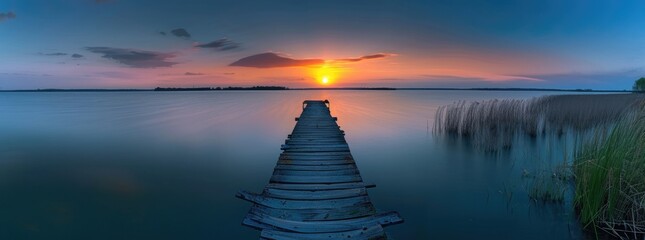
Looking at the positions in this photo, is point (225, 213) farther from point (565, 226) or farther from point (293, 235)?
point (565, 226)

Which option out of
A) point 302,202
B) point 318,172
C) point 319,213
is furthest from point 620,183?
point 318,172

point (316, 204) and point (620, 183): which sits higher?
point (620, 183)

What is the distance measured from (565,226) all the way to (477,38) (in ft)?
64.1

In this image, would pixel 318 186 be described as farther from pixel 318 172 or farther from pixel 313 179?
pixel 318 172

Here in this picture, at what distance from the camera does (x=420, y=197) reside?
6.57m

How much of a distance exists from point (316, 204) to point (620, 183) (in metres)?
3.67

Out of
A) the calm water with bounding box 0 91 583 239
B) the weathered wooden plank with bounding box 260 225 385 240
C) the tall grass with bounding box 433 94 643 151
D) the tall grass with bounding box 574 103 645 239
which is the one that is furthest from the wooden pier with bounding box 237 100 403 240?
the tall grass with bounding box 433 94 643 151

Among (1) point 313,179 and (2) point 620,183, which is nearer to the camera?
(2) point 620,183

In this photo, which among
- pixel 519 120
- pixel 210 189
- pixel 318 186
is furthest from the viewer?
pixel 519 120

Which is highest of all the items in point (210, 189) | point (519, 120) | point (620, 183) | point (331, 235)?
point (620, 183)

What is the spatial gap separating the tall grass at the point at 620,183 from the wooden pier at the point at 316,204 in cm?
270

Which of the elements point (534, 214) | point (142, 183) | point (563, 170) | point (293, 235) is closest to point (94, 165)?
point (142, 183)

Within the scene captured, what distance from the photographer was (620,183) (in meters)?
4.09

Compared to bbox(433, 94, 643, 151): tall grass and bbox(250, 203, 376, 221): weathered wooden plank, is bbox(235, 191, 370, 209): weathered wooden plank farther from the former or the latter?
bbox(433, 94, 643, 151): tall grass
